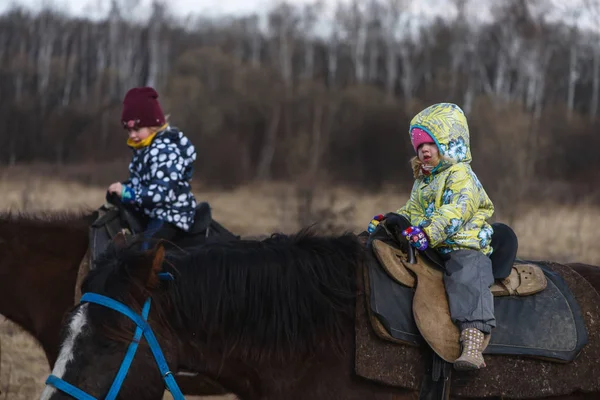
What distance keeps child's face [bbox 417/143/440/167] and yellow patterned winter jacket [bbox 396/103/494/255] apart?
0.11ft

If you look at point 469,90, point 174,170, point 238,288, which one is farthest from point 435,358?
point 469,90

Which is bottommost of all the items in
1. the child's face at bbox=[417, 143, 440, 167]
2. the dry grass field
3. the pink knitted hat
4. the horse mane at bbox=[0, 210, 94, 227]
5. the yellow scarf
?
the dry grass field

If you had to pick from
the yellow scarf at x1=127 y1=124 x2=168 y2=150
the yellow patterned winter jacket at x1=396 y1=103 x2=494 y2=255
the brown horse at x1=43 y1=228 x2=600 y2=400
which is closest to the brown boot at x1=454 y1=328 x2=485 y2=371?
the brown horse at x1=43 y1=228 x2=600 y2=400

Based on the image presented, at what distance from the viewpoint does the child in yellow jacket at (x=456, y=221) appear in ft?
10.0

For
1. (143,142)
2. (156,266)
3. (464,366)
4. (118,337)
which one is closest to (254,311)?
(156,266)

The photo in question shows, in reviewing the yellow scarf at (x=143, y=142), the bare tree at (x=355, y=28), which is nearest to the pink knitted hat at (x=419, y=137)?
the yellow scarf at (x=143, y=142)

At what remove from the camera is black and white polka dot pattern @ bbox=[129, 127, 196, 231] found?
4.96 metres

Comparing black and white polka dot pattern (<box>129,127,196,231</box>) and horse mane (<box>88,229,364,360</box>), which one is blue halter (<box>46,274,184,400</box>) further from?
black and white polka dot pattern (<box>129,127,196,231</box>)

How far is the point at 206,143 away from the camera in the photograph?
24.9 meters

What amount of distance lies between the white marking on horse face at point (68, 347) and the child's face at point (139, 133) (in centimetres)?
253

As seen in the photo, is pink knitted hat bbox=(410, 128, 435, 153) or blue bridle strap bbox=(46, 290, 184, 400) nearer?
blue bridle strap bbox=(46, 290, 184, 400)

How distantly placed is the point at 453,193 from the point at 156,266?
1250 millimetres

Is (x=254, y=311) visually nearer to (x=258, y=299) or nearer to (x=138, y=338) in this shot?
(x=258, y=299)

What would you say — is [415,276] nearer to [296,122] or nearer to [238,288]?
[238,288]
